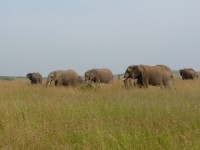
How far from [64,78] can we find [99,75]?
670cm

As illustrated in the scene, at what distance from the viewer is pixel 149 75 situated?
70.0 feet

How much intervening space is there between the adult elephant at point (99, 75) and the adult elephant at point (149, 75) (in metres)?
8.62

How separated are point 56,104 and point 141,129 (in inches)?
138

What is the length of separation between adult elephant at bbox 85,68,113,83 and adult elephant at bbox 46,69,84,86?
3.65 meters

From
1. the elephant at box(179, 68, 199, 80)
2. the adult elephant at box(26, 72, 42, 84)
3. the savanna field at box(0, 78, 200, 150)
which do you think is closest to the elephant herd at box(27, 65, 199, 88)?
the adult elephant at box(26, 72, 42, 84)

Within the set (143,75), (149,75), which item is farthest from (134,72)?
(149,75)

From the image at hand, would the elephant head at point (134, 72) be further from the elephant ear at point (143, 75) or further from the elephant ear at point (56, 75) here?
the elephant ear at point (56, 75)

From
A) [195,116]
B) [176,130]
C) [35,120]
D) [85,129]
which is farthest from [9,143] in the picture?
[195,116]

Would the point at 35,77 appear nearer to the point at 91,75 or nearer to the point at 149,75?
the point at 91,75

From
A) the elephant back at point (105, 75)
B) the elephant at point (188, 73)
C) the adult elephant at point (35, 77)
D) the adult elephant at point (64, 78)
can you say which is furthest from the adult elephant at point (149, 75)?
the elephant at point (188, 73)

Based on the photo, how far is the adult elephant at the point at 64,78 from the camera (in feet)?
82.4

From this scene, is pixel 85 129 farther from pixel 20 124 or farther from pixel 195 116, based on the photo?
pixel 195 116

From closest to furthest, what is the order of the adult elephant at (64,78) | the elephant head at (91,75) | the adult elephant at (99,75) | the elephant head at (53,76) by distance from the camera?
1. the elephant head at (53,76)
2. the adult elephant at (64,78)
3. the elephant head at (91,75)
4. the adult elephant at (99,75)

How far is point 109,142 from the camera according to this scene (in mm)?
5422
